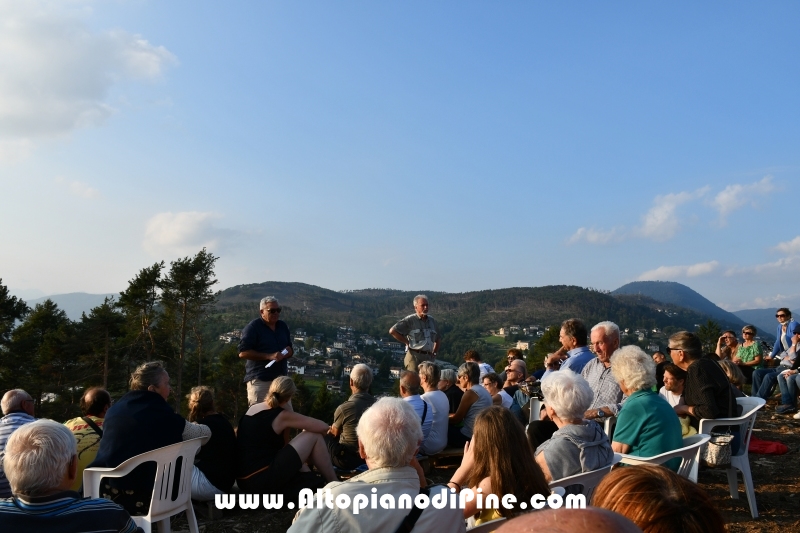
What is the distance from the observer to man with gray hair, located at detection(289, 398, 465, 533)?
2.15 m

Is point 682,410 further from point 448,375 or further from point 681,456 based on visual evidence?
point 448,375

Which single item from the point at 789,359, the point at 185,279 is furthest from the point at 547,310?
the point at 789,359

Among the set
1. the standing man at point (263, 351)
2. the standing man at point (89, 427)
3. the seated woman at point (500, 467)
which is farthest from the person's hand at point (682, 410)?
the standing man at point (89, 427)

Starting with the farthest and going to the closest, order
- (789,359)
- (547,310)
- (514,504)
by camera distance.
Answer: (547,310) → (789,359) → (514,504)

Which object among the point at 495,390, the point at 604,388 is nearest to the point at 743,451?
the point at 604,388

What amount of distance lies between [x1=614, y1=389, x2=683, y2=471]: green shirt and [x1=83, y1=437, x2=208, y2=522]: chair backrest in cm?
286

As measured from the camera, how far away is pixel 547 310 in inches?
4163

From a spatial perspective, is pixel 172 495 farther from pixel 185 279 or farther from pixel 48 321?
pixel 48 321

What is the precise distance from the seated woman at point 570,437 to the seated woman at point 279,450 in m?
1.98

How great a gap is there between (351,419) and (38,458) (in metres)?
3.18

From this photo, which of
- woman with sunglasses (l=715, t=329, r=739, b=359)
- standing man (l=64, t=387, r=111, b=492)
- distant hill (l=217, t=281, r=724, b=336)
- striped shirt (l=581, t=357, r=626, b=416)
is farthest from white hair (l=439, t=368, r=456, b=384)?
distant hill (l=217, t=281, r=724, b=336)

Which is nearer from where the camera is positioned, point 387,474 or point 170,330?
point 387,474

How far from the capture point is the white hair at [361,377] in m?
5.27

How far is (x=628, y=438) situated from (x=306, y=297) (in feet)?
398
